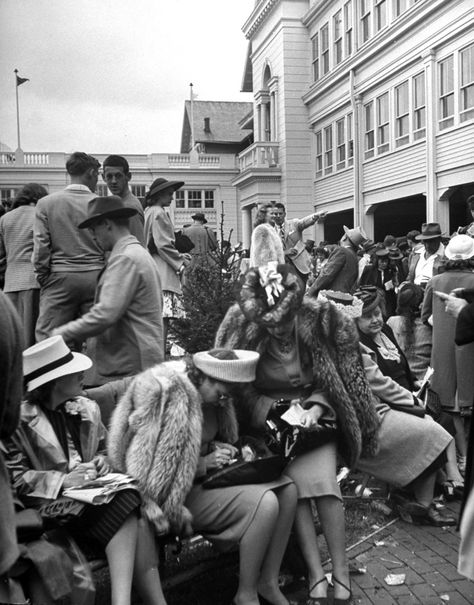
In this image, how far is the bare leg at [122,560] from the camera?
3242 mm

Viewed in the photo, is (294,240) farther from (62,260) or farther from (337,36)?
(337,36)

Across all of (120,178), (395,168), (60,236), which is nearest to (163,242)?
(120,178)

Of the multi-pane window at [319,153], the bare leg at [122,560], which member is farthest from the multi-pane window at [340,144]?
the bare leg at [122,560]

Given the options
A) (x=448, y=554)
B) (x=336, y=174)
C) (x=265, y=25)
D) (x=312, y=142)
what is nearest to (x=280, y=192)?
(x=312, y=142)

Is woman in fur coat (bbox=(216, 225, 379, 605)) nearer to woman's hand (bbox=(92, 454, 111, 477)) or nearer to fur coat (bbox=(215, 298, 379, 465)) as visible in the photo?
fur coat (bbox=(215, 298, 379, 465))

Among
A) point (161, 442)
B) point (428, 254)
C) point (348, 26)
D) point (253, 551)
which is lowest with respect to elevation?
→ point (253, 551)

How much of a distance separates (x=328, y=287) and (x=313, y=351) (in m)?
4.44

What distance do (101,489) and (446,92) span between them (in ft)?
62.1

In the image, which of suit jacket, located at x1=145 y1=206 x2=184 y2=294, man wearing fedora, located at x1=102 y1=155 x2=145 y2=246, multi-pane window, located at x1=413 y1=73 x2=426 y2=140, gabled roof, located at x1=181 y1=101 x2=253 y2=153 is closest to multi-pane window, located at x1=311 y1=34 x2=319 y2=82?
multi-pane window, located at x1=413 y1=73 x2=426 y2=140

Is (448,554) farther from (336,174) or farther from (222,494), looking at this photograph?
(336,174)

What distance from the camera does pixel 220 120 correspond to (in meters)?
55.5

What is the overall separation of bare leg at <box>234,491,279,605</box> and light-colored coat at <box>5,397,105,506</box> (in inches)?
35.5

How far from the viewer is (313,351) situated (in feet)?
13.8

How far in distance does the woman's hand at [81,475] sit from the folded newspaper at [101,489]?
30 millimetres
